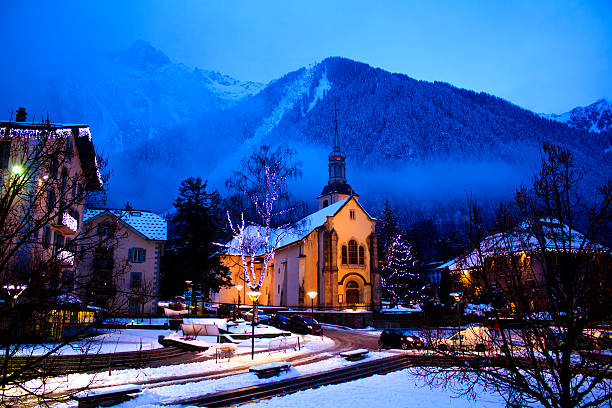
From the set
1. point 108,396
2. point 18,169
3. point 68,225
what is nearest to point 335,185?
point 68,225

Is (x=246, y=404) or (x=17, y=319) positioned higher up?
(x=17, y=319)

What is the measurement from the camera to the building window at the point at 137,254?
147ft

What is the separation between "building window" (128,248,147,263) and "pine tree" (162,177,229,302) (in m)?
4.91

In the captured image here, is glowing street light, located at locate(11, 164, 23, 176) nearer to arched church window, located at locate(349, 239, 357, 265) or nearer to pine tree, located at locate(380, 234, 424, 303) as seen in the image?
arched church window, located at locate(349, 239, 357, 265)

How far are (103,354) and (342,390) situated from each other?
11751mm

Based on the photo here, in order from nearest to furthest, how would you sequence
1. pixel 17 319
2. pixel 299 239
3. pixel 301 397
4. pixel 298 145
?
pixel 17 319 < pixel 301 397 < pixel 299 239 < pixel 298 145

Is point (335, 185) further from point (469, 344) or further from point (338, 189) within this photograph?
point (469, 344)

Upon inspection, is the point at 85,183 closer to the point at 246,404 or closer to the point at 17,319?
the point at 17,319

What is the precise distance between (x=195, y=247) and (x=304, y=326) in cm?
1906

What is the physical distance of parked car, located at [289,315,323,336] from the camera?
35253 mm

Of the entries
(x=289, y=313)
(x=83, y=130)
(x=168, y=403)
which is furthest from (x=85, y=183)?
(x=289, y=313)

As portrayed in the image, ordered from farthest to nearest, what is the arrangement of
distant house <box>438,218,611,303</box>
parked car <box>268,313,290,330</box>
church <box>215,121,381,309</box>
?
church <box>215,121,381,309</box>, parked car <box>268,313,290,330</box>, distant house <box>438,218,611,303</box>

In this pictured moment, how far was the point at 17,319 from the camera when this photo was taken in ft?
27.8

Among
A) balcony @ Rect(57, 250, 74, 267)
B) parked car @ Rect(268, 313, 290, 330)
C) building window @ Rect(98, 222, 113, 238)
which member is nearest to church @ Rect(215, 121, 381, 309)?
parked car @ Rect(268, 313, 290, 330)
